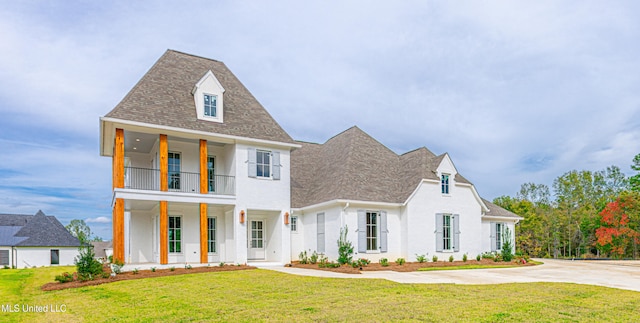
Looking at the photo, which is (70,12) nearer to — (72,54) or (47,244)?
(72,54)

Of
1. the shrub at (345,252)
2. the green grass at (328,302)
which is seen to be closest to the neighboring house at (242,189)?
the shrub at (345,252)

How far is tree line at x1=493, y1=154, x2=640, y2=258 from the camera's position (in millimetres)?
35656

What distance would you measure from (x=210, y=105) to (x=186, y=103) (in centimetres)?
107

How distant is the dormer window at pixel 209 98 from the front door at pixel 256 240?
226 inches

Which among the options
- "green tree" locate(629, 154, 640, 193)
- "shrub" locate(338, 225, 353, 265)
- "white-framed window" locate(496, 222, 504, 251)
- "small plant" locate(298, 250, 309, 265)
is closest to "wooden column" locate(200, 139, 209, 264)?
"small plant" locate(298, 250, 309, 265)

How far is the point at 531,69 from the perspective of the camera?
66.1 ft

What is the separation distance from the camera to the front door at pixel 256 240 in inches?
860

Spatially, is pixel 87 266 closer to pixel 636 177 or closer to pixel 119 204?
pixel 119 204

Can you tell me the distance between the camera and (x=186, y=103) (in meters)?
19.8

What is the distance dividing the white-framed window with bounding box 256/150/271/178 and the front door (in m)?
2.86

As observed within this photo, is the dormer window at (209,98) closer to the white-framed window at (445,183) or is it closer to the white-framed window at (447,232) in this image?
the white-framed window at (445,183)

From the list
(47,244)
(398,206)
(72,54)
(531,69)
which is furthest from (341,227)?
(47,244)

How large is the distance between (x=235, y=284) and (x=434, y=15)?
1089cm

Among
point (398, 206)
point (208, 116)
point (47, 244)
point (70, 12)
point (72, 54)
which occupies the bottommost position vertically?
point (47, 244)
